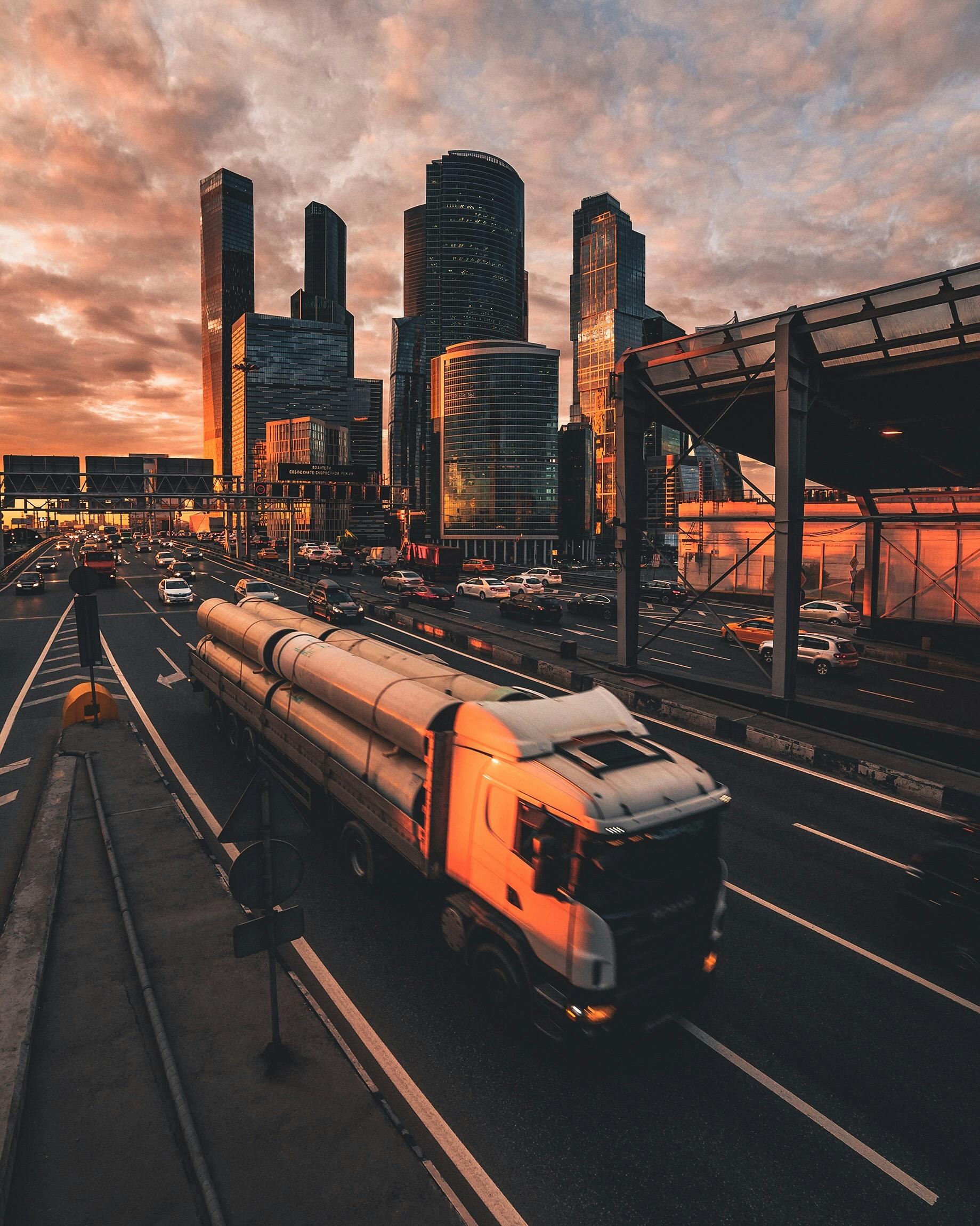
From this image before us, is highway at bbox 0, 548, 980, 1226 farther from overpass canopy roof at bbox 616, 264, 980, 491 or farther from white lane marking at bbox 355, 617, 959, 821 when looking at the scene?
overpass canopy roof at bbox 616, 264, 980, 491

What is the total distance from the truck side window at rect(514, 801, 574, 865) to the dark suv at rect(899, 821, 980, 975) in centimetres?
543

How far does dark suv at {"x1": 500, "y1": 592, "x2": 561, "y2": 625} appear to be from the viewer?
36375mm

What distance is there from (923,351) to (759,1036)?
1624 cm

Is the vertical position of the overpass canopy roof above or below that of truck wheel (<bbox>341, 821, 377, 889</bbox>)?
above

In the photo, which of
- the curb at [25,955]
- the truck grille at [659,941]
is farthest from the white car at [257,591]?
the truck grille at [659,941]

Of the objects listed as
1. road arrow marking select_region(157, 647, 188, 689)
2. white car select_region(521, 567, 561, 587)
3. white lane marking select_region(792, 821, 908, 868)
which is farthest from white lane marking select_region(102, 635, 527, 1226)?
white car select_region(521, 567, 561, 587)

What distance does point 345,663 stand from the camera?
32.0ft

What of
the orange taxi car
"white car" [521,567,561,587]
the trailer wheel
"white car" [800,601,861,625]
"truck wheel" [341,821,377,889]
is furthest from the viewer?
"white car" [521,567,561,587]

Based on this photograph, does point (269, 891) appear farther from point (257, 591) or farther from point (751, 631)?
point (257, 591)

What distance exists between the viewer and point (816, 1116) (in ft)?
18.2

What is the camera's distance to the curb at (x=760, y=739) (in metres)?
12.5

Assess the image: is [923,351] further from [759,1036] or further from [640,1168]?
[640,1168]

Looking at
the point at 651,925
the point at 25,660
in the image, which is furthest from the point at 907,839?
the point at 25,660

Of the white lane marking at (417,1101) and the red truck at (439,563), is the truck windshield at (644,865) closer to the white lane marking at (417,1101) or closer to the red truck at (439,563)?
the white lane marking at (417,1101)
